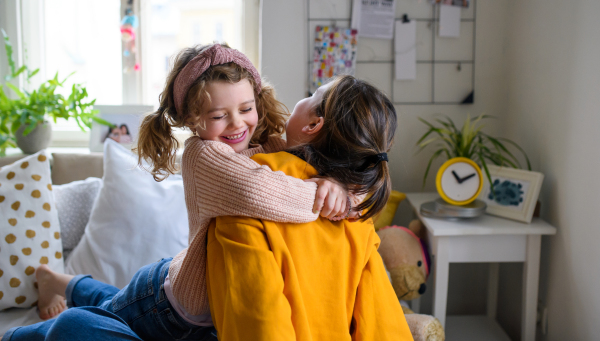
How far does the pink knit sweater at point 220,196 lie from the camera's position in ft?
2.68

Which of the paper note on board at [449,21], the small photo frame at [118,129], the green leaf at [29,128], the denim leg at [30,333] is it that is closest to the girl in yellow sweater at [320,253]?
the denim leg at [30,333]

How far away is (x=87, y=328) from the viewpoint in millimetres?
941

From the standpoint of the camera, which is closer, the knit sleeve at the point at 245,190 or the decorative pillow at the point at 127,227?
the knit sleeve at the point at 245,190

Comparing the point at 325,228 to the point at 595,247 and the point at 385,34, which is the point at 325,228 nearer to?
the point at 595,247

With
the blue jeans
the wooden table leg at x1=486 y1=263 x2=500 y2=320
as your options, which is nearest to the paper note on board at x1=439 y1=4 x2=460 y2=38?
the wooden table leg at x1=486 y1=263 x2=500 y2=320

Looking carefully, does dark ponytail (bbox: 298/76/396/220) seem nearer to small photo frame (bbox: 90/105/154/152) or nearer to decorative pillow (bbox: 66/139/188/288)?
decorative pillow (bbox: 66/139/188/288)

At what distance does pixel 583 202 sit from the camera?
4.64 feet

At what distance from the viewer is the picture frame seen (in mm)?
1601

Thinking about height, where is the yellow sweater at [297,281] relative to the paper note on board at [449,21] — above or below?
below

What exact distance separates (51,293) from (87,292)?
222 mm

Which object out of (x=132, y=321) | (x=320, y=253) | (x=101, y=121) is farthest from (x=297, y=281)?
(x=101, y=121)

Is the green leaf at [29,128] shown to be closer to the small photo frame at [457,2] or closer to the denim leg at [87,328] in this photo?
the denim leg at [87,328]

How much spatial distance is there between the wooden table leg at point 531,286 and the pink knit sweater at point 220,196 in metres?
1.08

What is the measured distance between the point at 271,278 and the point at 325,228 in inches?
7.4
